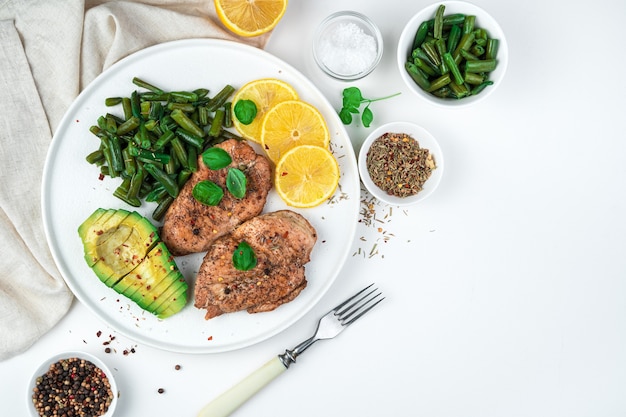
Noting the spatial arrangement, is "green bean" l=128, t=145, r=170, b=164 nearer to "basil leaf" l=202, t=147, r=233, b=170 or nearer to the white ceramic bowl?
"basil leaf" l=202, t=147, r=233, b=170

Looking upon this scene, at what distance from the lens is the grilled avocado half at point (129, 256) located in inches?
157

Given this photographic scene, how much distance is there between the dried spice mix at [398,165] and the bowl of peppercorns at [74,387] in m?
2.41

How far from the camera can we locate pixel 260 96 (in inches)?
165

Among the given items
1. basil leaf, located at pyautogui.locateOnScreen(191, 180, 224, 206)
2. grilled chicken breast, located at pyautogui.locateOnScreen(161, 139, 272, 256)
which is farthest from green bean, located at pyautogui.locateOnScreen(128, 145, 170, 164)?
basil leaf, located at pyautogui.locateOnScreen(191, 180, 224, 206)

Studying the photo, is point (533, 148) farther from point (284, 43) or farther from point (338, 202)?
point (284, 43)

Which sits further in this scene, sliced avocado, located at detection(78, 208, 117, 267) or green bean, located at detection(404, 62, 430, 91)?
green bean, located at detection(404, 62, 430, 91)

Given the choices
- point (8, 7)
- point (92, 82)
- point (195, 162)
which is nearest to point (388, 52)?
point (195, 162)

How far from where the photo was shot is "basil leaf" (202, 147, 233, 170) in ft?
12.9

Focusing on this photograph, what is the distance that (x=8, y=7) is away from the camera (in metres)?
4.21

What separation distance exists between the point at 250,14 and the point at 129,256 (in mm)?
1881

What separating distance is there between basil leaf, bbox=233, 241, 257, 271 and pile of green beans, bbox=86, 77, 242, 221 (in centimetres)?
63

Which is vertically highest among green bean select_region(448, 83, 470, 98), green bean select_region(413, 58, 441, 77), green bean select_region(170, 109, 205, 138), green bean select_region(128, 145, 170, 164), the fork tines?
green bean select_region(413, 58, 441, 77)

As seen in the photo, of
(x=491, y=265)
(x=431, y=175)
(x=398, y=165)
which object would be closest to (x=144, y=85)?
Result: (x=398, y=165)

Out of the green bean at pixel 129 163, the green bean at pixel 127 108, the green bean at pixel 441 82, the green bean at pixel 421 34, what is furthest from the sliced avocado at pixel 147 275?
the green bean at pixel 421 34
